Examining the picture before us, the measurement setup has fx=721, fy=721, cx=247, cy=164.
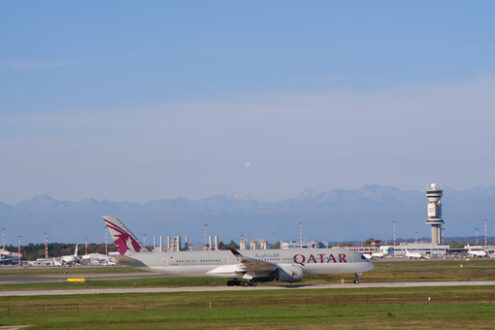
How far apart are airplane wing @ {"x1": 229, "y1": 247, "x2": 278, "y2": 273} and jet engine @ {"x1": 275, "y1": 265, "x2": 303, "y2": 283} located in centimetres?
58

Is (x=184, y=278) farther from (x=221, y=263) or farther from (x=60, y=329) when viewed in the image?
(x=60, y=329)

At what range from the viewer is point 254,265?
63156 millimetres

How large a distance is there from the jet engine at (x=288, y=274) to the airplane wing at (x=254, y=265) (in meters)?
0.58

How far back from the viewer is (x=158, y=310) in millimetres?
44594

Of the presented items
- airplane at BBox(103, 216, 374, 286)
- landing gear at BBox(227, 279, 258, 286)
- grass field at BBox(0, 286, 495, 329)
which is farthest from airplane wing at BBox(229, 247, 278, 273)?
grass field at BBox(0, 286, 495, 329)

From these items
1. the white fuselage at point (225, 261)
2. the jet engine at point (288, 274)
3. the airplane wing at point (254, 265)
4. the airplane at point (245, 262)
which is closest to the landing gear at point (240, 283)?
the airplane at point (245, 262)

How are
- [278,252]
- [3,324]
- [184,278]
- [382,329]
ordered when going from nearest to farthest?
[382,329] → [3,324] → [278,252] → [184,278]

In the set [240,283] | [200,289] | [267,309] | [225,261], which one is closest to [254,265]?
[240,283]

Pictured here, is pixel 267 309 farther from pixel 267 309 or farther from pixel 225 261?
pixel 225 261

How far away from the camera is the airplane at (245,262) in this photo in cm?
6369

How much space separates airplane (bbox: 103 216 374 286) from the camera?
63.7 m

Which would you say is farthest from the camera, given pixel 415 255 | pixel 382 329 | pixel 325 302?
pixel 415 255

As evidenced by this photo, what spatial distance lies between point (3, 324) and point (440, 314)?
24022 millimetres

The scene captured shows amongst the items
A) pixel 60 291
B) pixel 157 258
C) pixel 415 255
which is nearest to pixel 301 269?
pixel 157 258
